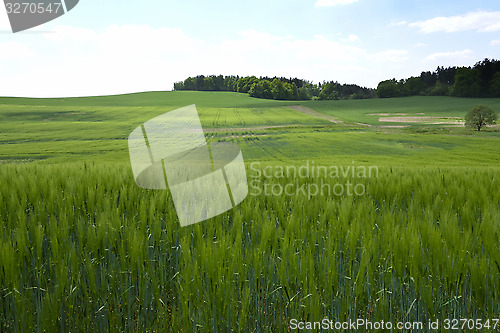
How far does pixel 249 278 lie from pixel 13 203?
248cm

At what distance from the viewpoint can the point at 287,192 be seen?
12.2ft

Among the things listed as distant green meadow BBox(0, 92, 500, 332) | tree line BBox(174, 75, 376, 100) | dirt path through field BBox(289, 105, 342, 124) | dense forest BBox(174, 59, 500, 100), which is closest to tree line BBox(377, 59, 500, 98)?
dense forest BBox(174, 59, 500, 100)

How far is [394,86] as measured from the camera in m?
86.7

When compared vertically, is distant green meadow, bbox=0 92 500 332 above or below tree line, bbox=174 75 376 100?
below

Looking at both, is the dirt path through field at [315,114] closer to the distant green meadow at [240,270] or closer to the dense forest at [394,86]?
the dense forest at [394,86]

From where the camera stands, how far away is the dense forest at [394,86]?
7231 centimetres

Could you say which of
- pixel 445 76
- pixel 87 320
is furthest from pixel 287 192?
pixel 445 76

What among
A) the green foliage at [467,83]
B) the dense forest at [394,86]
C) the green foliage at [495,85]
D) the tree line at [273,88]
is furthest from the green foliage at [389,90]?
the green foliage at [495,85]

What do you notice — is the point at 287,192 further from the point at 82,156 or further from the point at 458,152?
the point at 458,152

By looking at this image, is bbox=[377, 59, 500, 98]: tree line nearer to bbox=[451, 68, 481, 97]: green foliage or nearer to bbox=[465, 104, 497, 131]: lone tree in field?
bbox=[451, 68, 481, 97]: green foliage

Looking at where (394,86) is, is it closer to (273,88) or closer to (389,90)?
(389,90)

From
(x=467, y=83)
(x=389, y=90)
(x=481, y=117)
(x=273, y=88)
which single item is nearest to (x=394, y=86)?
(x=389, y=90)

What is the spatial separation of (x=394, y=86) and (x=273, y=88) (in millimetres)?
35147

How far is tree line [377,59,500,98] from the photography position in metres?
71.8
